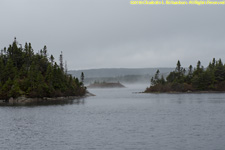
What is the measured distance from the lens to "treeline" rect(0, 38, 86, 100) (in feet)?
493

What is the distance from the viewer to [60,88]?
173 m

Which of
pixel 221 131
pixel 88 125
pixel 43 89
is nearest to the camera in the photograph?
pixel 221 131

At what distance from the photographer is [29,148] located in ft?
141

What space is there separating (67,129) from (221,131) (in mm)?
30030

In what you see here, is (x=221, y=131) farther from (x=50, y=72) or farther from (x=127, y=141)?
(x=50, y=72)

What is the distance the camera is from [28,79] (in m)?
159

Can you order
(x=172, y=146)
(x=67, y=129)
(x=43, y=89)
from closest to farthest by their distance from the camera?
(x=172, y=146) < (x=67, y=129) < (x=43, y=89)

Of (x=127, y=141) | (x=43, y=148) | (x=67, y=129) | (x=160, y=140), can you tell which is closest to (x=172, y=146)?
(x=160, y=140)

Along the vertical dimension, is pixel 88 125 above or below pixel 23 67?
below

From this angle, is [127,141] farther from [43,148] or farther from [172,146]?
[43,148]

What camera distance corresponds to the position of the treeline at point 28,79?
493 ft

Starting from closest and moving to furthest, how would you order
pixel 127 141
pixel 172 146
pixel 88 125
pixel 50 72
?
1. pixel 172 146
2. pixel 127 141
3. pixel 88 125
4. pixel 50 72

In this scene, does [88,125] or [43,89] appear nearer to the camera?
[88,125]

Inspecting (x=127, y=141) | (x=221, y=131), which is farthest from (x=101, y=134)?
(x=221, y=131)
